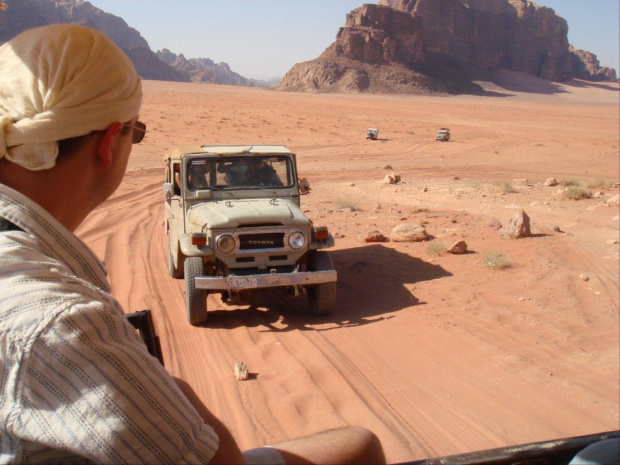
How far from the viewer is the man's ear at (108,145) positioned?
144 centimetres

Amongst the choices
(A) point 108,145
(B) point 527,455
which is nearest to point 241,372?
(B) point 527,455

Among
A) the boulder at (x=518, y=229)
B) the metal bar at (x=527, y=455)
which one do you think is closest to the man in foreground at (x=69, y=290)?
the metal bar at (x=527, y=455)

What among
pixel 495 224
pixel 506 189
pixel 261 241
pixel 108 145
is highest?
pixel 108 145

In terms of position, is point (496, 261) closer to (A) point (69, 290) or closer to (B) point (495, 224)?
(B) point (495, 224)

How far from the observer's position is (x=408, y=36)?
3782 inches

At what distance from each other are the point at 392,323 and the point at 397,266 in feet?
7.71

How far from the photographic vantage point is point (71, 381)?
1.12 m

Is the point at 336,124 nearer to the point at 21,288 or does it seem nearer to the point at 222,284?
the point at 222,284

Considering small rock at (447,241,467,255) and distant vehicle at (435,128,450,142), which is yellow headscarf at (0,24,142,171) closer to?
small rock at (447,241,467,255)

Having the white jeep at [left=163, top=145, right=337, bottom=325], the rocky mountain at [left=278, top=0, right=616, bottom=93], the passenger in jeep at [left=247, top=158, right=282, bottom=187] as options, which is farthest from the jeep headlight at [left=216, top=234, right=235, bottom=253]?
the rocky mountain at [left=278, top=0, right=616, bottom=93]

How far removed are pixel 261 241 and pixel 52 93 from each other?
538cm

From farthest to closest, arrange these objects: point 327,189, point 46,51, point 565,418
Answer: point 327,189 < point 565,418 < point 46,51

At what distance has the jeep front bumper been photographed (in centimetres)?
632

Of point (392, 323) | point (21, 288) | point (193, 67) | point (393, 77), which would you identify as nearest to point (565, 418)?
point (392, 323)
